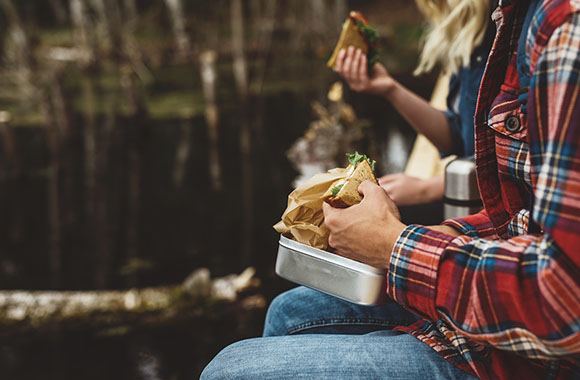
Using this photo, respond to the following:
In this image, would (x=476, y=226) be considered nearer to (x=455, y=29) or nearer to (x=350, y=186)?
(x=350, y=186)

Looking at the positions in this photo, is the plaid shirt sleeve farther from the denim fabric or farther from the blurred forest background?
the blurred forest background

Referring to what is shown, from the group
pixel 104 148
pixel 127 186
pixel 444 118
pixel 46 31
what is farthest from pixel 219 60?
pixel 444 118

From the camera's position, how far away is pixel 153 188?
5457 mm

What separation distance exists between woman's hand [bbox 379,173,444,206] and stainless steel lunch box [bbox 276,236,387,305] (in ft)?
2.56

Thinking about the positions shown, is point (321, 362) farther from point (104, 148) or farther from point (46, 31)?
point (46, 31)

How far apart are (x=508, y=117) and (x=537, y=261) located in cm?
27

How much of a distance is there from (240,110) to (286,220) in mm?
8687

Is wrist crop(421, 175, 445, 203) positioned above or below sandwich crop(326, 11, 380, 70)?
below

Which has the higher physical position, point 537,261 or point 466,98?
point 466,98

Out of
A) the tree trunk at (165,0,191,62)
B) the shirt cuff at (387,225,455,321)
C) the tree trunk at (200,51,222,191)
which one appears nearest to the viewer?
the shirt cuff at (387,225,455,321)

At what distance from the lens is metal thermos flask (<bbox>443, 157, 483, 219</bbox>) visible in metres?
1.59

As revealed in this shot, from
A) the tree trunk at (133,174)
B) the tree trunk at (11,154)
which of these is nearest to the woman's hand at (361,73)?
the tree trunk at (133,174)

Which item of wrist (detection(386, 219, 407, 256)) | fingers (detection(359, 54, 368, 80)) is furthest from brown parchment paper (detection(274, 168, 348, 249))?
fingers (detection(359, 54, 368, 80))

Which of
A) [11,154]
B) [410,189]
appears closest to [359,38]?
[410,189]
